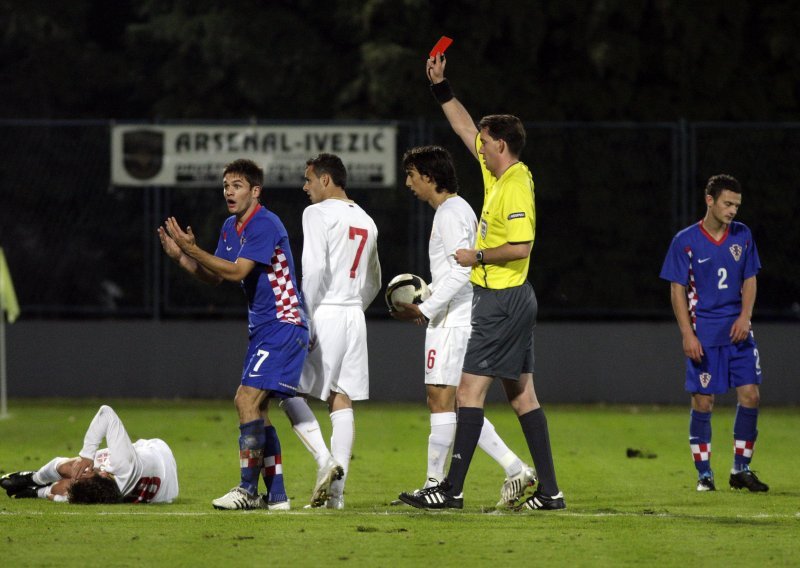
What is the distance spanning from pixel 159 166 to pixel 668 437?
25.9 feet

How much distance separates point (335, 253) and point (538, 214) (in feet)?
37.1

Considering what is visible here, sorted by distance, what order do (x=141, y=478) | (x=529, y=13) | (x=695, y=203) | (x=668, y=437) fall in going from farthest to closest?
(x=529, y=13) → (x=695, y=203) → (x=668, y=437) → (x=141, y=478)

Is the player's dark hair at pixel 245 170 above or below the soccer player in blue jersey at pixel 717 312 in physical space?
above

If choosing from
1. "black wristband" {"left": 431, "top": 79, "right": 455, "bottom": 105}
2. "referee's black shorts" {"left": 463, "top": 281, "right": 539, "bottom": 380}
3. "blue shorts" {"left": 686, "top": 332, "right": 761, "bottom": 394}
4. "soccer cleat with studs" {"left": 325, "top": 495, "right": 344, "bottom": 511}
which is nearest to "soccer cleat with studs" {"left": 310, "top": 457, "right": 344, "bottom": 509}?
"soccer cleat with studs" {"left": 325, "top": 495, "right": 344, "bottom": 511}

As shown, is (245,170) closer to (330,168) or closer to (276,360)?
(330,168)

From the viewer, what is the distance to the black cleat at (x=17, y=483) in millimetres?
9773

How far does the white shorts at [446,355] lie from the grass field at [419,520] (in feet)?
2.59

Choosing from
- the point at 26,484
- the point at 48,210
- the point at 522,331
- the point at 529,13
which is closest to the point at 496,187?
the point at 522,331

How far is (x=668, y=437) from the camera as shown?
1537 centimetres

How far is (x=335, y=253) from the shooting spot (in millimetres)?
9586

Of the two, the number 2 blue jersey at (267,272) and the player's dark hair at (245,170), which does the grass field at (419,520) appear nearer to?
the number 2 blue jersey at (267,272)

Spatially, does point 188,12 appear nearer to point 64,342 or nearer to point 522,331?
point 64,342

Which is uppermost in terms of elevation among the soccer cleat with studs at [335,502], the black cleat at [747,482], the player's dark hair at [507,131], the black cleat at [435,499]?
the player's dark hair at [507,131]

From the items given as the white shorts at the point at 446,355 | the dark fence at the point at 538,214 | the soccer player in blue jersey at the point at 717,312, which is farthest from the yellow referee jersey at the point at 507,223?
the dark fence at the point at 538,214
